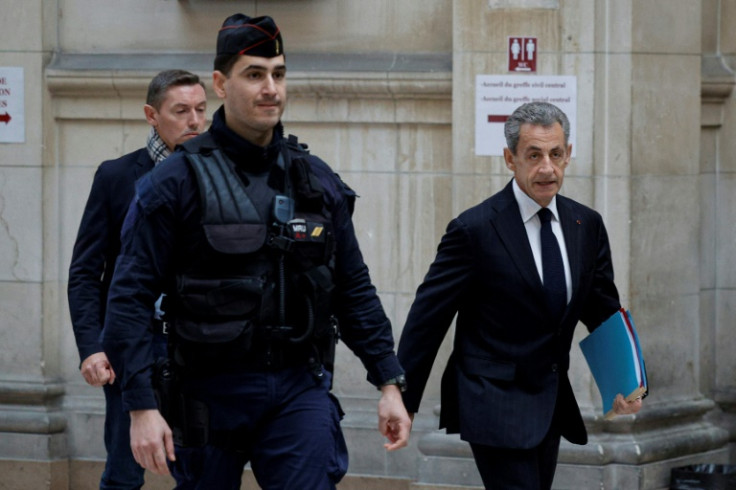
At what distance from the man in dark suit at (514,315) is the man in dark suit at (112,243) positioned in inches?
50.4

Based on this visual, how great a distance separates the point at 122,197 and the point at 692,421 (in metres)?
3.74

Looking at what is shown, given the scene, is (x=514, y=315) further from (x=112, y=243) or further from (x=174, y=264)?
(x=112, y=243)

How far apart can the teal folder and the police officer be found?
0.95 meters

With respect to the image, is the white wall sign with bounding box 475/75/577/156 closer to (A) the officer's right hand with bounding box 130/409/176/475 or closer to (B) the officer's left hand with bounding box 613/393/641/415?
(B) the officer's left hand with bounding box 613/393/641/415

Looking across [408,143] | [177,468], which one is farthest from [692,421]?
[177,468]

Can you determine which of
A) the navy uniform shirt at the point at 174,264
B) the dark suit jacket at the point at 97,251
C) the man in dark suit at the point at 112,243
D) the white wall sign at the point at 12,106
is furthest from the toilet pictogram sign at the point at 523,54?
the navy uniform shirt at the point at 174,264

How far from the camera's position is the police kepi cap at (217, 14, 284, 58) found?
5.01 meters

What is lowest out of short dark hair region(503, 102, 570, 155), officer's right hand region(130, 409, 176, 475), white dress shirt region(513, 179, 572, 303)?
officer's right hand region(130, 409, 176, 475)

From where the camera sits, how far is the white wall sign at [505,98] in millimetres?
8188

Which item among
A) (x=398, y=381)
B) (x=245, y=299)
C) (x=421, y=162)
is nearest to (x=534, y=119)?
(x=398, y=381)

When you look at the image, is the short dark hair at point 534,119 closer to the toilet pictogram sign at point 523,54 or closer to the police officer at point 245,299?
the police officer at point 245,299

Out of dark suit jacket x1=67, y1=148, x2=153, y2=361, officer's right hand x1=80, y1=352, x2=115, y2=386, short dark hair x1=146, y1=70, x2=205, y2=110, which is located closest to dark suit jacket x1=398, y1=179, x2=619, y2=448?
officer's right hand x1=80, y1=352, x2=115, y2=386

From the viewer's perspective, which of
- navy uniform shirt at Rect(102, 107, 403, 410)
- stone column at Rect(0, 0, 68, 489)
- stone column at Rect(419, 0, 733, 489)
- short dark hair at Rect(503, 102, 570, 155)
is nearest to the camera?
navy uniform shirt at Rect(102, 107, 403, 410)

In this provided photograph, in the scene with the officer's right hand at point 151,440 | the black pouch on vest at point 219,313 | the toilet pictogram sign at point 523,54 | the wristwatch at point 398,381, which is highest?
the toilet pictogram sign at point 523,54
